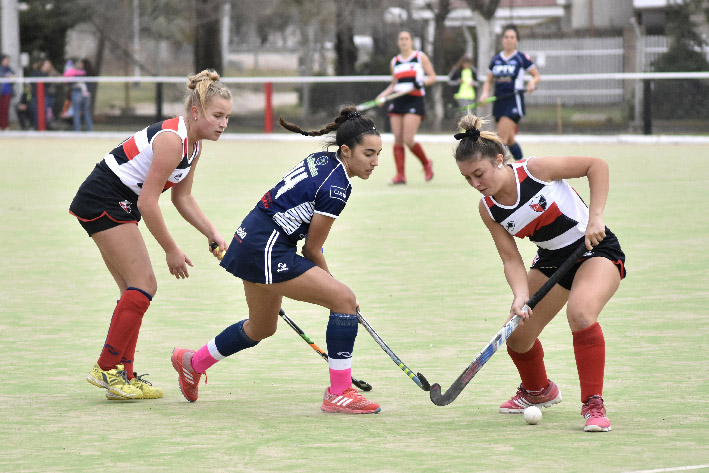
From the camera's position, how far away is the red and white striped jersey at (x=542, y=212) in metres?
5.03

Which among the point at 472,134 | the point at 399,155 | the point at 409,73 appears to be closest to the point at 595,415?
the point at 472,134

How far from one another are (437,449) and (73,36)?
62635 mm

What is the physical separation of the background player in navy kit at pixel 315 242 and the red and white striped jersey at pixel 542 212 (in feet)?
1.95

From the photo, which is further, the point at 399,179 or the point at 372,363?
the point at 399,179

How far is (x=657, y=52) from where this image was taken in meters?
27.4

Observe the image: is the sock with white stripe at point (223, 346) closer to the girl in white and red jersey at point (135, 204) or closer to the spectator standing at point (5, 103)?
the girl in white and red jersey at point (135, 204)

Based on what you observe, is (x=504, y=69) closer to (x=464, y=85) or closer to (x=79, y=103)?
(x=464, y=85)

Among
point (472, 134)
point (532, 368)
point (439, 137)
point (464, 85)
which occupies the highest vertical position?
point (472, 134)

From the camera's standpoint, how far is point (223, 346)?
17.7ft

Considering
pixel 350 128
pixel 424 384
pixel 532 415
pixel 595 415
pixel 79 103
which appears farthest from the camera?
pixel 79 103

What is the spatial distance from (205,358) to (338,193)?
983 mm

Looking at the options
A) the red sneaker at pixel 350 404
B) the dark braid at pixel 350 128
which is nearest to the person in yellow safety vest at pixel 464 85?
the dark braid at pixel 350 128

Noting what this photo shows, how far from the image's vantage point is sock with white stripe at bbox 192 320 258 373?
17.6 ft

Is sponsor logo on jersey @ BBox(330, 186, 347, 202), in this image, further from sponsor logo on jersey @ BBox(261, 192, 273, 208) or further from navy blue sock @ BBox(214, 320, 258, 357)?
navy blue sock @ BBox(214, 320, 258, 357)
